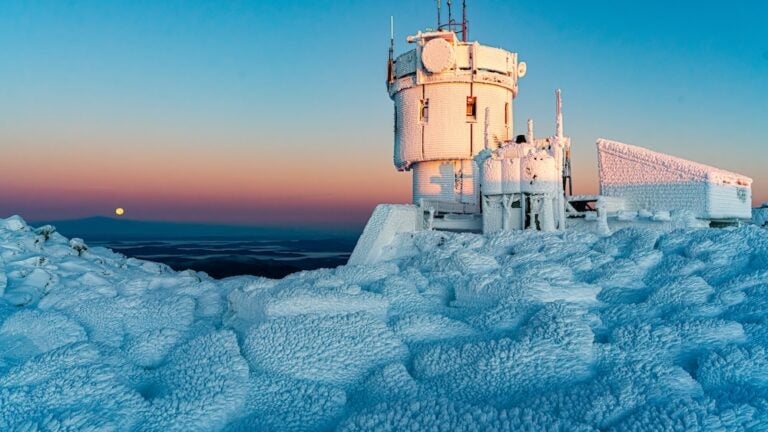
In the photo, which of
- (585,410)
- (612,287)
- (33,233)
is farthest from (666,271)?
(33,233)

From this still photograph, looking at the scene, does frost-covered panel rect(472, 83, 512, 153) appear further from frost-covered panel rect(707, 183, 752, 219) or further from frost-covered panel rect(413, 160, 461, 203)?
frost-covered panel rect(707, 183, 752, 219)

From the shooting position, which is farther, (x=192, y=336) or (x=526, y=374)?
(x=192, y=336)

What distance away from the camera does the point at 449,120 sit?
21.9 metres

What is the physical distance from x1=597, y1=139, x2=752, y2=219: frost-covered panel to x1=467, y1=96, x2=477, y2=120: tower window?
5227 millimetres

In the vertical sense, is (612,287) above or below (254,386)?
above

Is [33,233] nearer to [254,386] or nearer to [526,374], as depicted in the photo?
[254,386]

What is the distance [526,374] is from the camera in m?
5.43

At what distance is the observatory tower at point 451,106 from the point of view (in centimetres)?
2161

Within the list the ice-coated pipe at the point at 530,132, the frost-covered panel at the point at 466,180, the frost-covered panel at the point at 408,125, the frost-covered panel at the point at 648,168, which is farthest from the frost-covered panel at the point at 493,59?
the frost-covered panel at the point at 648,168

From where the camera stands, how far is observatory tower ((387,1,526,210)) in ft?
70.9

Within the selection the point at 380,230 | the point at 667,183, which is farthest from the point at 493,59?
the point at 380,230

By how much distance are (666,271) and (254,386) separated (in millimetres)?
6381

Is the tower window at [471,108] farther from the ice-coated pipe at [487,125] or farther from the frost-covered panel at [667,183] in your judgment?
the frost-covered panel at [667,183]

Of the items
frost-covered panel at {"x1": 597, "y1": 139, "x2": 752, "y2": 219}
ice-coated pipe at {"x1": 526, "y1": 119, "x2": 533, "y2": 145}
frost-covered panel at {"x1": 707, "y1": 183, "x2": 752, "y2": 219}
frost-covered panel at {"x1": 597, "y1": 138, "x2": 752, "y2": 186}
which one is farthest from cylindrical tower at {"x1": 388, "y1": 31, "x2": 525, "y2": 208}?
frost-covered panel at {"x1": 707, "y1": 183, "x2": 752, "y2": 219}
